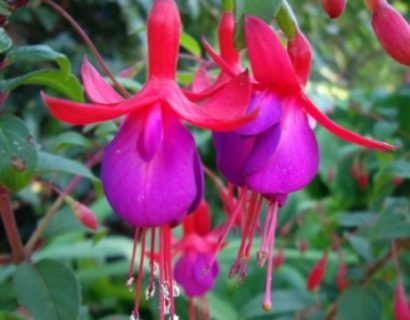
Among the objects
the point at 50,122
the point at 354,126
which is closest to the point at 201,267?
the point at 50,122

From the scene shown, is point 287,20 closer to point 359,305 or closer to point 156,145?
point 156,145

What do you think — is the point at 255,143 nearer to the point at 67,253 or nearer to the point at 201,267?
the point at 201,267

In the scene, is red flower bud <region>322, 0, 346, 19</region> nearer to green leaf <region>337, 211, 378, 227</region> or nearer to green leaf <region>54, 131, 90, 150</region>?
green leaf <region>54, 131, 90, 150</region>

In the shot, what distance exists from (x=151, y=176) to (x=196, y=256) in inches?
17.4

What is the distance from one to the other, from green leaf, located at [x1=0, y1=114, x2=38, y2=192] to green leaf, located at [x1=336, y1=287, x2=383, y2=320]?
67cm

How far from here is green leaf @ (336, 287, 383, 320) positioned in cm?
117

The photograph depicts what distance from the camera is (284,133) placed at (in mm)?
558

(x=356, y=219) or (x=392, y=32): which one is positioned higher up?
(x=392, y=32)

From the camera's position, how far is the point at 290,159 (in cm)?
55

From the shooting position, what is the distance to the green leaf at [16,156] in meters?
0.65

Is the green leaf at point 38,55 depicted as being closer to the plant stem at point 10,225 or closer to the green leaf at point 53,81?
the green leaf at point 53,81

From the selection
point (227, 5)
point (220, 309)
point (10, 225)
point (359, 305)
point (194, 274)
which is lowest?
point (220, 309)

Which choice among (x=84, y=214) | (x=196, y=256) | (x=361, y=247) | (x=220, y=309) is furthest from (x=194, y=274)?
(x=220, y=309)

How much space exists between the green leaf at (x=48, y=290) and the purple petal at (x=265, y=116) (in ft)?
1.01
